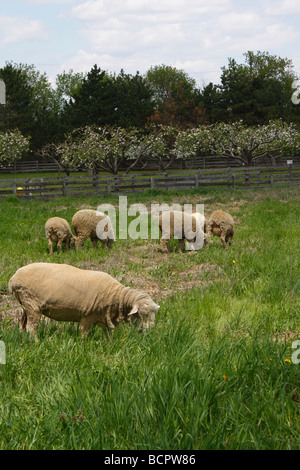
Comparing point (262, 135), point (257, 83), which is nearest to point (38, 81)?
point (257, 83)

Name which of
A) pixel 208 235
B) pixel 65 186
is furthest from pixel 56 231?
pixel 65 186

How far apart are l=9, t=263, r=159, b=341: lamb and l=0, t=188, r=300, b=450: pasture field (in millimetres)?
185

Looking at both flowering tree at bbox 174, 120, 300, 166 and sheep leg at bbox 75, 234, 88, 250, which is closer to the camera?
sheep leg at bbox 75, 234, 88, 250

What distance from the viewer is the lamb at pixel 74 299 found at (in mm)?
4980

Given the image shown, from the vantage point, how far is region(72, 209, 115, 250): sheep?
10.5 meters

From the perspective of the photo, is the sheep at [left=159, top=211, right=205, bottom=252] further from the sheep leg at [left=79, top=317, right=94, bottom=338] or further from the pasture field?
the sheep leg at [left=79, top=317, right=94, bottom=338]

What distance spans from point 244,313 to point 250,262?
2.79m

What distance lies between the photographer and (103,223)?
1059 centimetres

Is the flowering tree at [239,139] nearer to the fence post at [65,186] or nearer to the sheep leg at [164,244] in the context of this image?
the fence post at [65,186]

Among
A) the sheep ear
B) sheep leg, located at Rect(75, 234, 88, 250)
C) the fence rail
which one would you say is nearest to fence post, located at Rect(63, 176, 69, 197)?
sheep leg, located at Rect(75, 234, 88, 250)

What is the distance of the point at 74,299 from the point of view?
4.98 m

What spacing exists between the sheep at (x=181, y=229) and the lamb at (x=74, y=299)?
193 inches

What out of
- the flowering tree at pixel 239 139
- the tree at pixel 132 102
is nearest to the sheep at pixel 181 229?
the flowering tree at pixel 239 139

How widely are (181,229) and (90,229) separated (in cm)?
215
